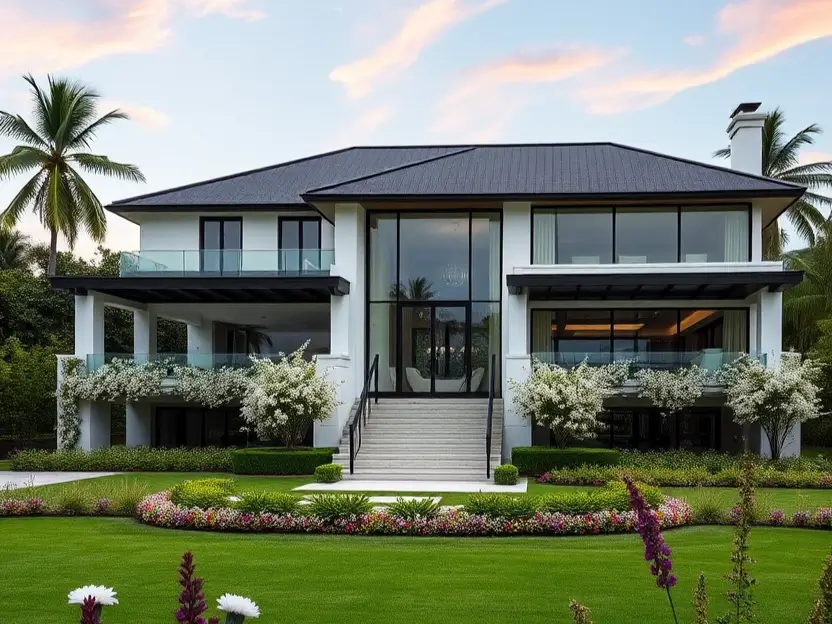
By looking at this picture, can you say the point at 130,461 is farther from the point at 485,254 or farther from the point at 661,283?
the point at 661,283

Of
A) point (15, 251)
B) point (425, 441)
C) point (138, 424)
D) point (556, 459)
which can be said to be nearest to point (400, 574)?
point (556, 459)

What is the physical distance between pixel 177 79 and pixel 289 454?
968cm

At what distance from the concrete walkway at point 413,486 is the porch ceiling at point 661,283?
21.0ft

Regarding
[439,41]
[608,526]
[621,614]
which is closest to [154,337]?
[439,41]

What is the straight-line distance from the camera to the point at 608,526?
1368 cm

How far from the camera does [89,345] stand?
27422 millimetres

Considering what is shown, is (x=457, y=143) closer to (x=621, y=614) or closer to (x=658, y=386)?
(x=658, y=386)

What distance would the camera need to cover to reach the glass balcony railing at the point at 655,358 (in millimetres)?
25609

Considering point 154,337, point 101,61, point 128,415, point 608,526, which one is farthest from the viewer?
point 154,337

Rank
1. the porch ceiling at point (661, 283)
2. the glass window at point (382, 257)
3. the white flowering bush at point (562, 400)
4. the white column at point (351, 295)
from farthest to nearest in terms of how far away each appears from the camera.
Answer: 1. the glass window at point (382, 257)
2. the white column at point (351, 295)
3. the porch ceiling at point (661, 283)
4. the white flowering bush at point (562, 400)

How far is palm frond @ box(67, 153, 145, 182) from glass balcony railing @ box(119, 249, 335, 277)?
13554mm

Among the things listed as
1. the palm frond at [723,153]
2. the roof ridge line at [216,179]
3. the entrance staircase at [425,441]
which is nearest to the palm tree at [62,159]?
the roof ridge line at [216,179]

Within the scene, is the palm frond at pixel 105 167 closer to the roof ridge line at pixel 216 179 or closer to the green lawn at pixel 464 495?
the roof ridge line at pixel 216 179

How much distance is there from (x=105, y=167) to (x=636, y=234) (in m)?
22.9
